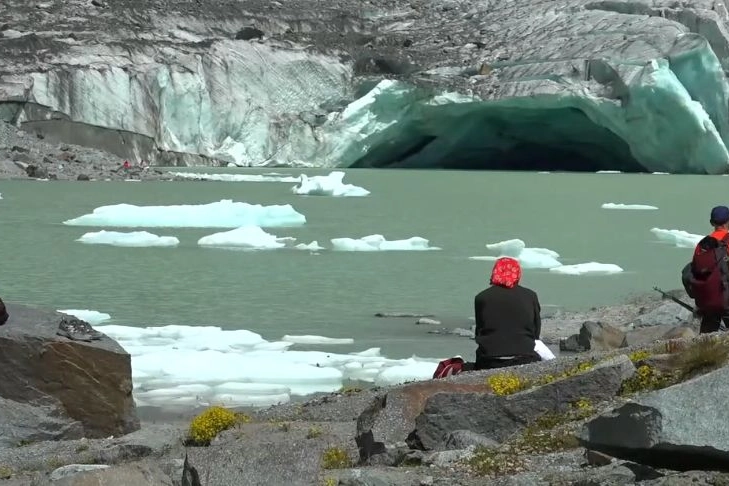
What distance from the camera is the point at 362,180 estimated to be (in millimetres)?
36375

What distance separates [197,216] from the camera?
20.9m

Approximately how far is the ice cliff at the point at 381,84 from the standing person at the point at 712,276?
96.9 ft

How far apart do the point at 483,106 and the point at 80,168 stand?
527 inches

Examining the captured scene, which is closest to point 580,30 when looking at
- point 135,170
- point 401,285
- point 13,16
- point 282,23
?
point 282,23

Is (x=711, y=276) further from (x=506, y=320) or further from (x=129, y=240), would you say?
(x=129, y=240)

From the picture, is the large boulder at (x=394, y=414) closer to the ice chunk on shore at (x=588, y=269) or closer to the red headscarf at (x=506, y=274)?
the red headscarf at (x=506, y=274)

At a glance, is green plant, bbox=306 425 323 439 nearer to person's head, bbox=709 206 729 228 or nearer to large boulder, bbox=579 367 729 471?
large boulder, bbox=579 367 729 471

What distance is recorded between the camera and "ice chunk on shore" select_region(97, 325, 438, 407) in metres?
7.22

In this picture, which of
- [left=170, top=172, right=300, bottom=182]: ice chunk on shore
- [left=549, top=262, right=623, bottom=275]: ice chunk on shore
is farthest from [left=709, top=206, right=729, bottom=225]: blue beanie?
[left=170, top=172, right=300, bottom=182]: ice chunk on shore

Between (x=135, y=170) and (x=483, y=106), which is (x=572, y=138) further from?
(x=135, y=170)

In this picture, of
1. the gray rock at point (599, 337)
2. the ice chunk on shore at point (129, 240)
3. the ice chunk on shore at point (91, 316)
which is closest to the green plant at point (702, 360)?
the gray rock at point (599, 337)

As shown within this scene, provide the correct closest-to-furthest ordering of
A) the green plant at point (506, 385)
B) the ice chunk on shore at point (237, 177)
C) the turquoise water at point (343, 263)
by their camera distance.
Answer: the green plant at point (506, 385) → the turquoise water at point (343, 263) → the ice chunk on shore at point (237, 177)

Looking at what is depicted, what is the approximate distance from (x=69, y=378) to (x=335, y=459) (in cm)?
236

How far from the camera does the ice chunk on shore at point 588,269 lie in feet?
47.4
